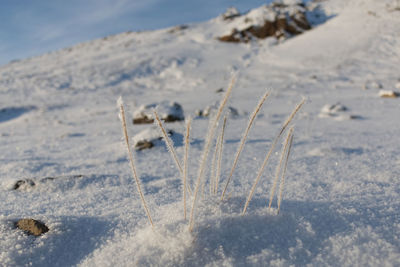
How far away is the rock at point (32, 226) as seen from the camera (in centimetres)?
106

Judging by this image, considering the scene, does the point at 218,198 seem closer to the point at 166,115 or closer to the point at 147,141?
the point at 147,141

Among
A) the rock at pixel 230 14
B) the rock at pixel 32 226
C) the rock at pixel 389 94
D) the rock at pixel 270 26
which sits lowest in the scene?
the rock at pixel 389 94

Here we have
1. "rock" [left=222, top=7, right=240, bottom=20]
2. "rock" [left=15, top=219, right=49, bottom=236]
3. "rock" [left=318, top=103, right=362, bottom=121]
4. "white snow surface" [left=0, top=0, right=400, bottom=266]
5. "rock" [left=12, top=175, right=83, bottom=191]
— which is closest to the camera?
"white snow surface" [left=0, top=0, right=400, bottom=266]

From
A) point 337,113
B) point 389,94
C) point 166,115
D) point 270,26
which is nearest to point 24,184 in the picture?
point 166,115

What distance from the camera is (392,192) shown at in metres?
1.38

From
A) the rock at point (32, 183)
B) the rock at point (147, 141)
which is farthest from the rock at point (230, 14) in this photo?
the rock at point (32, 183)

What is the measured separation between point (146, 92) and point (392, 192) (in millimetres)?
9202

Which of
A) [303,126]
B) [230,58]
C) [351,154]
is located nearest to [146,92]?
[230,58]

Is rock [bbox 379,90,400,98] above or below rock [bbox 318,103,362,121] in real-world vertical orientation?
below

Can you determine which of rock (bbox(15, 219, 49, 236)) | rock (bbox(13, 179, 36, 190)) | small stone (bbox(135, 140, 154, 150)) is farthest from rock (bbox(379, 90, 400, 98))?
rock (bbox(15, 219, 49, 236))

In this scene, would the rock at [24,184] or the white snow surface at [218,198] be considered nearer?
the white snow surface at [218,198]

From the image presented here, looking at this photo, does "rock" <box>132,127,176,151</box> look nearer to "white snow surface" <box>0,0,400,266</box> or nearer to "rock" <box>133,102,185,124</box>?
"white snow surface" <box>0,0,400,266</box>

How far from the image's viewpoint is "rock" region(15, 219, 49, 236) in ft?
3.49

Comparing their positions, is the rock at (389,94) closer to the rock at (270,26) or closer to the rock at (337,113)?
the rock at (337,113)
